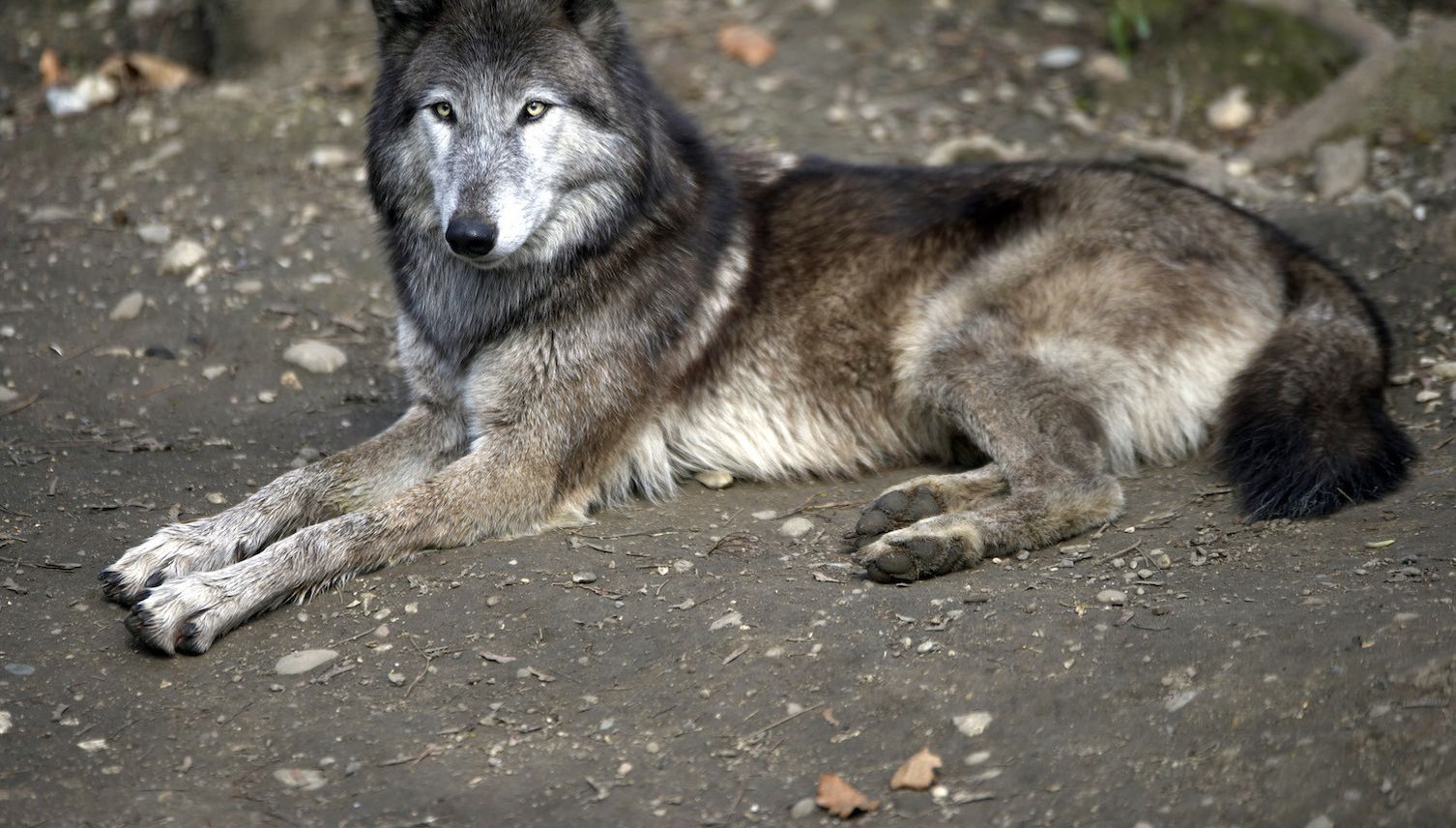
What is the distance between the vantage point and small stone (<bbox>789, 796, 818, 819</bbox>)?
3.01 m

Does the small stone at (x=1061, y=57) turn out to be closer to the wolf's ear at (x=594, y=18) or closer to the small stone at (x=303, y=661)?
the wolf's ear at (x=594, y=18)

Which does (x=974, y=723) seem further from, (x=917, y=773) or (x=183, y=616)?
(x=183, y=616)

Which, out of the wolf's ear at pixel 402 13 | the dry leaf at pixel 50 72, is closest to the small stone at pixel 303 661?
the wolf's ear at pixel 402 13

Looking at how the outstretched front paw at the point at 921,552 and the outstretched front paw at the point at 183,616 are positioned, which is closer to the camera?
the outstretched front paw at the point at 183,616

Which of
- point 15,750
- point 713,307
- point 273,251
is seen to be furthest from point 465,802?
point 273,251

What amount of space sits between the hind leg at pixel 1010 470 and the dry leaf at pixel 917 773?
88cm

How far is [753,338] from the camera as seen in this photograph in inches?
190

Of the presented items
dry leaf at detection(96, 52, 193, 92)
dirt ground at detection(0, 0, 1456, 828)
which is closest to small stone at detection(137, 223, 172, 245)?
dirt ground at detection(0, 0, 1456, 828)

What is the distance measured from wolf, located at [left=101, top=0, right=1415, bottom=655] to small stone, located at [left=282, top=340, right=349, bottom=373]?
934 mm

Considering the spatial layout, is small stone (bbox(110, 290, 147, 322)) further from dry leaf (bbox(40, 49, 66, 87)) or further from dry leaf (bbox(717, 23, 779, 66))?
dry leaf (bbox(717, 23, 779, 66))

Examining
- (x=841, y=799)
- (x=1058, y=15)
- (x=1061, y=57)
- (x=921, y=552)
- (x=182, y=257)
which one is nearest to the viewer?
(x=841, y=799)

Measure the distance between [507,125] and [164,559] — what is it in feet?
5.55

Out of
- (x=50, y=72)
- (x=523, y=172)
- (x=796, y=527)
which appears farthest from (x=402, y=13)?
(x=50, y=72)

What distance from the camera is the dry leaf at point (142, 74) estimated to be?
297 inches
